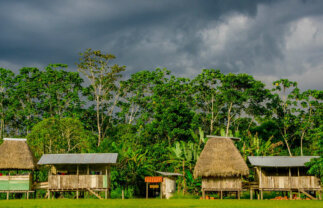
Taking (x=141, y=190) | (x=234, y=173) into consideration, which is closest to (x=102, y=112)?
(x=141, y=190)

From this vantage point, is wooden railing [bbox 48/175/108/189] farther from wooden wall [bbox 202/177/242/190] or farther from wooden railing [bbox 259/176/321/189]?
wooden railing [bbox 259/176/321/189]

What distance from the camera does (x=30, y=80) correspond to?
150 ft

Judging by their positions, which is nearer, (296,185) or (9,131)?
(296,185)

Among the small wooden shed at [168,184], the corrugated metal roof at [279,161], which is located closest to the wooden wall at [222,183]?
the corrugated metal roof at [279,161]

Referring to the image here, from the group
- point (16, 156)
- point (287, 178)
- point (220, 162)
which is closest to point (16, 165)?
point (16, 156)

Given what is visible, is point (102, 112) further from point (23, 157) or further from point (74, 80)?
point (23, 157)

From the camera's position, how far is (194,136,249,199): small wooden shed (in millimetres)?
26859

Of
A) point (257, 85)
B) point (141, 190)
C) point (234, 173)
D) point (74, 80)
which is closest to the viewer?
point (234, 173)

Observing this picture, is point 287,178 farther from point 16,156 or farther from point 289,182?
point 16,156

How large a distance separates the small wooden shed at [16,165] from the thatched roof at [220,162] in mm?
10832

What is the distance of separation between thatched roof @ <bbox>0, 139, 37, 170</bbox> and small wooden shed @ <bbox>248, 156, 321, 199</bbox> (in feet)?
47.5

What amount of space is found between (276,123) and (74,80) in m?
21.6

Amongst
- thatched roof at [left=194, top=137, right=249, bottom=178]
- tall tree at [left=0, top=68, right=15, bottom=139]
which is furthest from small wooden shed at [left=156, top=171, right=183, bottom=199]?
tall tree at [left=0, top=68, right=15, bottom=139]

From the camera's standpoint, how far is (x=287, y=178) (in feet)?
89.0
